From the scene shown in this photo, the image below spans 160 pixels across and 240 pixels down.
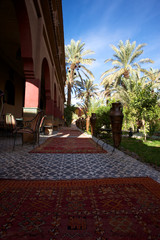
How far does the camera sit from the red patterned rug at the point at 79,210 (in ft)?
3.28

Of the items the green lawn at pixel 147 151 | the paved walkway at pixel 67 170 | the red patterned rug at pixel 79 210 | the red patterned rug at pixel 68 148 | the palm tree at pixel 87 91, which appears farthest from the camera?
the palm tree at pixel 87 91

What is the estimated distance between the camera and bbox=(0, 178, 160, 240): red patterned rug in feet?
3.28

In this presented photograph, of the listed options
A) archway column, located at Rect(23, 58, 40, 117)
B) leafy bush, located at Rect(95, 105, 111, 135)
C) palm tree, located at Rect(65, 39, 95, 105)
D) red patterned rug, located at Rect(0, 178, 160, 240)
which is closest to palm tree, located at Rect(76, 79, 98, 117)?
palm tree, located at Rect(65, 39, 95, 105)

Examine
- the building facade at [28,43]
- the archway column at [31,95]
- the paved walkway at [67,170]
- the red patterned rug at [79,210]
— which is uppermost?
the building facade at [28,43]

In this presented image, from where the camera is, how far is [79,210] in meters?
1.26

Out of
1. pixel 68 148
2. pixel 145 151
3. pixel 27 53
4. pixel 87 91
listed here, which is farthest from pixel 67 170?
pixel 87 91

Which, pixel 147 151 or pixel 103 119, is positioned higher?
pixel 103 119

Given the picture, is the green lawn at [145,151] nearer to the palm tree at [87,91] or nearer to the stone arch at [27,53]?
the stone arch at [27,53]

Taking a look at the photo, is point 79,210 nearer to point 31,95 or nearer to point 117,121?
point 117,121

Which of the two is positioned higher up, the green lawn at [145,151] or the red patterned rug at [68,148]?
the red patterned rug at [68,148]

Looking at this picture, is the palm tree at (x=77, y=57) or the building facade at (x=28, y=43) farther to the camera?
the palm tree at (x=77, y=57)

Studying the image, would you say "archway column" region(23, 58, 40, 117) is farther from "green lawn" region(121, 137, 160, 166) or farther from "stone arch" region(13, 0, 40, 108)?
"green lawn" region(121, 137, 160, 166)

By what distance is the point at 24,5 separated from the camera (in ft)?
12.3

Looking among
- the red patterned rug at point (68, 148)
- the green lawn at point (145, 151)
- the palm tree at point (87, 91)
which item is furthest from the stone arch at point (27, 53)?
the palm tree at point (87, 91)
